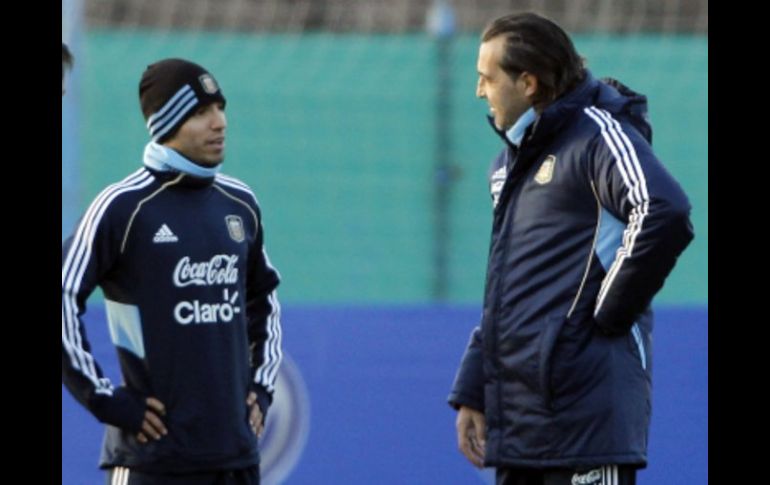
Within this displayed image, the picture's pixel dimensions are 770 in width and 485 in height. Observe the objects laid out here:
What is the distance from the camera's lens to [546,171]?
4.50m

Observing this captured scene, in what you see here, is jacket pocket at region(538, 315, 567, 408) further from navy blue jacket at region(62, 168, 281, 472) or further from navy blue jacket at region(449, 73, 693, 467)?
navy blue jacket at region(62, 168, 281, 472)

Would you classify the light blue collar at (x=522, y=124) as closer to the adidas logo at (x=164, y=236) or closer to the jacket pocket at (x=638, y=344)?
Result: the jacket pocket at (x=638, y=344)

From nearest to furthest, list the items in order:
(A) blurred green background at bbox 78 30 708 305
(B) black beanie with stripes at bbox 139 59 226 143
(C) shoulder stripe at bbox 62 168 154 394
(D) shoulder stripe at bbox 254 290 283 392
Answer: (C) shoulder stripe at bbox 62 168 154 394, (B) black beanie with stripes at bbox 139 59 226 143, (D) shoulder stripe at bbox 254 290 283 392, (A) blurred green background at bbox 78 30 708 305

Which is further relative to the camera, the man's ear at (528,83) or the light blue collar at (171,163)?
the light blue collar at (171,163)

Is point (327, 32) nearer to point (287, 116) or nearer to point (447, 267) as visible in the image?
point (287, 116)

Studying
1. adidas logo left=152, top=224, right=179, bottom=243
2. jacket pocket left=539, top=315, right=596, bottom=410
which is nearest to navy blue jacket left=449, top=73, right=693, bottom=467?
jacket pocket left=539, top=315, right=596, bottom=410

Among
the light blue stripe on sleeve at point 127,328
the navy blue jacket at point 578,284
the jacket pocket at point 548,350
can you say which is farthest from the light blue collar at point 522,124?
the light blue stripe on sleeve at point 127,328

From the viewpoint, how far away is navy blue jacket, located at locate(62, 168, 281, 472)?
4.73 metres

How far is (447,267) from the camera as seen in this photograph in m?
7.99

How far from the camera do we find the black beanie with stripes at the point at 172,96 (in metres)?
4.96

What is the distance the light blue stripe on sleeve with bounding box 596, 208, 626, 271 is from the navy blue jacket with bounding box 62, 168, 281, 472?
1.16m

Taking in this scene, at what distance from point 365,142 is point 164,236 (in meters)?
3.41

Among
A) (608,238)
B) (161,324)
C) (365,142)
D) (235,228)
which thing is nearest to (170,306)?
(161,324)
